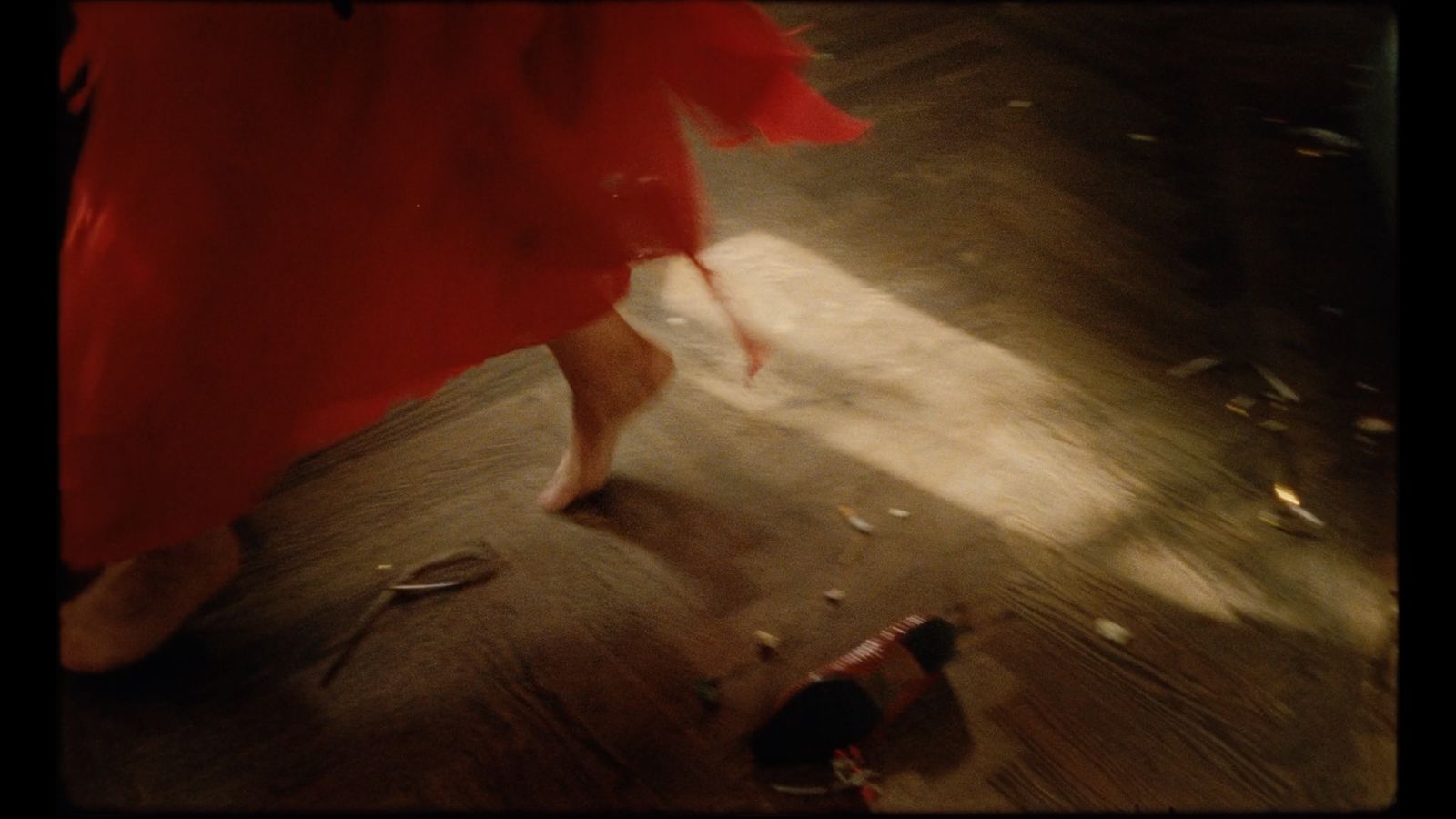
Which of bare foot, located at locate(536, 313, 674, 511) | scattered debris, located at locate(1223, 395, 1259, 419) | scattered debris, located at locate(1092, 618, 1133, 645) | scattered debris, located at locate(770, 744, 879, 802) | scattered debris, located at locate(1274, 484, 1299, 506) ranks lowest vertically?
scattered debris, located at locate(770, 744, 879, 802)

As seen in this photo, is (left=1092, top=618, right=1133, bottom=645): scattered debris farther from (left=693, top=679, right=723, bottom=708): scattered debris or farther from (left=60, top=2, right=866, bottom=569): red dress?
(left=60, top=2, right=866, bottom=569): red dress

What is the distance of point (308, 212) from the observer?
0.69 meters

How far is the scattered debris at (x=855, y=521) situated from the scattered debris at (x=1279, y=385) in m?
0.49

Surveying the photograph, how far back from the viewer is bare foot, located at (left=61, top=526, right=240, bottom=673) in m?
0.83

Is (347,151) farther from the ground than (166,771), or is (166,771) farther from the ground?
(347,151)

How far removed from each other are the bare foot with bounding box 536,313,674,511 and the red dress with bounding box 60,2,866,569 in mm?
173

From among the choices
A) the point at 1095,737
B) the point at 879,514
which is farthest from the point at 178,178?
the point at 1095,737

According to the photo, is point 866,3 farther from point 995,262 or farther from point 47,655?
point 47,655

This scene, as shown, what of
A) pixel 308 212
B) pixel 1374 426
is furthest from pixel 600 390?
pixel 1374 426

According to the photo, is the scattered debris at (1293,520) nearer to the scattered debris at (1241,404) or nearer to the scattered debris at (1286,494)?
the scattered debris at (1286,494)

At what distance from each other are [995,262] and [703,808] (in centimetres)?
79

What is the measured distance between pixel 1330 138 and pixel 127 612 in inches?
63.4

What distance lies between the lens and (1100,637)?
88 cm

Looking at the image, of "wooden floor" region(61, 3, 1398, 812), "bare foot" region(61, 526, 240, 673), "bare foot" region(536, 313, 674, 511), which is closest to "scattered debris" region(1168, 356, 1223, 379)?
"wooden floor" region(61, 3, 1398, 812)
